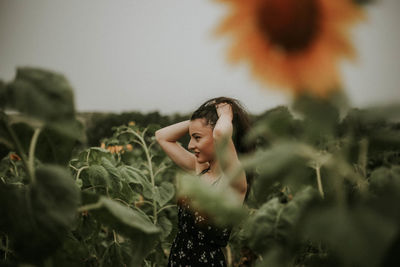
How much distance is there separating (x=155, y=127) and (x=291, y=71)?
1728mm

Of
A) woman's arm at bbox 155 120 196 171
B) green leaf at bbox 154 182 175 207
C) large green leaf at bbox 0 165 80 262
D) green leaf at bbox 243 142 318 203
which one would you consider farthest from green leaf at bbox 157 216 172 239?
green leaf at bbox 243 142 318 203

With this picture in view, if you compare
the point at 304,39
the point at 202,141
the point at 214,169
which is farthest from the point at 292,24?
the point at 214,169

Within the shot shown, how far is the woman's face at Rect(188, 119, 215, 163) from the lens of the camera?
4.53 feet

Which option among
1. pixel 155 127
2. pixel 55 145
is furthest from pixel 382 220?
pixel 155 127

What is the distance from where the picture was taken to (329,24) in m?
0.33

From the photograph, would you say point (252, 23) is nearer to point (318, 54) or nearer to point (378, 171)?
point (318, 54)

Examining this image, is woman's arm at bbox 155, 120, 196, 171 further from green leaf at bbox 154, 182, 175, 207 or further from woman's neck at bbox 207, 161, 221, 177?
woman's neck at bbox 207, 161, 221, 177

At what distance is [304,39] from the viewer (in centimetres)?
32

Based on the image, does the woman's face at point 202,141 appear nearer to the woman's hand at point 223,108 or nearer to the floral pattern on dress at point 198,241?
the woman's hand at point 223,108

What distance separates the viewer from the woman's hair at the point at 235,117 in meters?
1.44

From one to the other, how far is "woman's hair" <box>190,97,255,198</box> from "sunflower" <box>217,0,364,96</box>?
1.06 m

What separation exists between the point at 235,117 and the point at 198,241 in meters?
0.51

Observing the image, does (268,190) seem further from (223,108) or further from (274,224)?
(223,108)

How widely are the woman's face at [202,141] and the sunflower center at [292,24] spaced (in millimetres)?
1054
